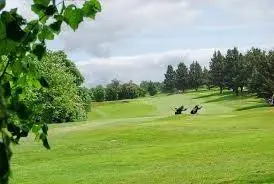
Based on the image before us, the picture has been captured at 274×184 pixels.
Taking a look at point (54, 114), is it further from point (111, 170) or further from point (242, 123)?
point (111, 170)

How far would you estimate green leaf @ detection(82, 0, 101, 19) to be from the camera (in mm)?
3056

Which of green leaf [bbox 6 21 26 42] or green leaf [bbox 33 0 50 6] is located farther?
green leaf [bbox 33 0 50 6]

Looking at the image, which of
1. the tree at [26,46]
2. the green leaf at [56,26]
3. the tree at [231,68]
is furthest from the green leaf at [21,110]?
the tree at [231,68]

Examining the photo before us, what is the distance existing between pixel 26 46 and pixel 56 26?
20 cm

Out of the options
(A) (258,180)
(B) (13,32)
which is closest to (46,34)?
(B) (13,32)

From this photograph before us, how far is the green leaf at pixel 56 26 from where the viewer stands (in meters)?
3.02

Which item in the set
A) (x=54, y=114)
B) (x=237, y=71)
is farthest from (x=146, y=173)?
(x=237, y=71)

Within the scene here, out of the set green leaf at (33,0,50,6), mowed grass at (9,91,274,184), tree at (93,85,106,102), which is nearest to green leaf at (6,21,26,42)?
green leaf at (33,0,50,6)

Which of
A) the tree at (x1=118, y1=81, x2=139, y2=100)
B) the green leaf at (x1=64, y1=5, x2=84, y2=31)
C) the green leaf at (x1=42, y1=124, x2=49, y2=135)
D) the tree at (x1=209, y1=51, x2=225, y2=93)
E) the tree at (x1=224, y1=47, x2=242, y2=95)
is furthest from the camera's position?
the tree at (x1=118, y1=81, x2=139, y2=100)

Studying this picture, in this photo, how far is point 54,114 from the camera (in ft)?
279

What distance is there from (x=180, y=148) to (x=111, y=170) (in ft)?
24.4

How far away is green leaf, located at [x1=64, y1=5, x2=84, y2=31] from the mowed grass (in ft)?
50.3

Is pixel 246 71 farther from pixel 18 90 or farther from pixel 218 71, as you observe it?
pixel 18 90

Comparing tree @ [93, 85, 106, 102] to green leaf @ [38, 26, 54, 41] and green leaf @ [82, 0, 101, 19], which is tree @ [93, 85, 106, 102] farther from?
green leaf @ [82, 0, 101, 19]
